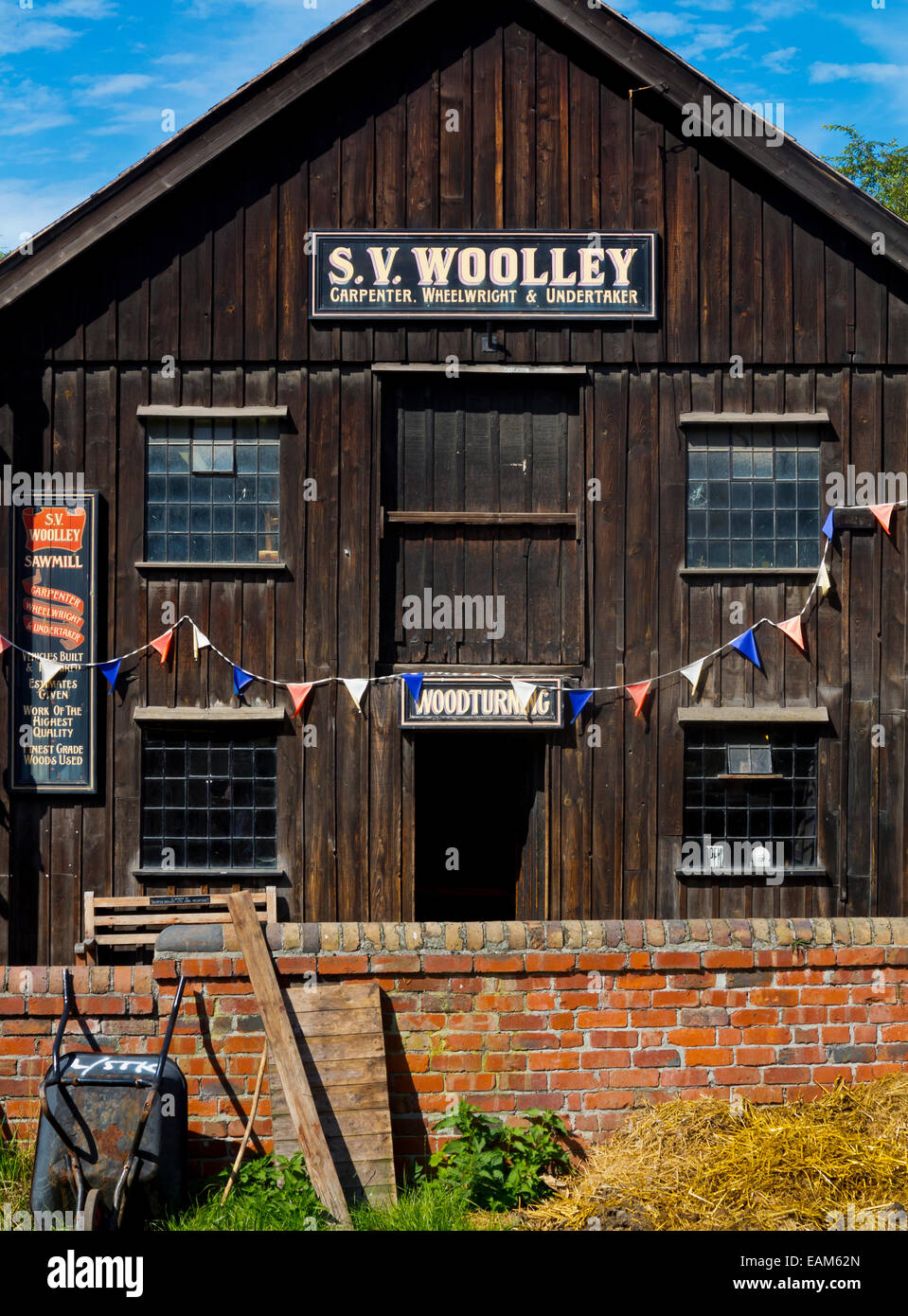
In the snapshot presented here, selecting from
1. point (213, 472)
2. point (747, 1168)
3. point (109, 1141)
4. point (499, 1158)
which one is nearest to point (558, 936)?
point (499, 1158)

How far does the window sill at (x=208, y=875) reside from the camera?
10.1 m

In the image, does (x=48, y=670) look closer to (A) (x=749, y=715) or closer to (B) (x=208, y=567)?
(B) (x=208, y=567)

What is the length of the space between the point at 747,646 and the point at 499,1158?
570cm

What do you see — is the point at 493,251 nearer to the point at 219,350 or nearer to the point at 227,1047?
the point at 219,350

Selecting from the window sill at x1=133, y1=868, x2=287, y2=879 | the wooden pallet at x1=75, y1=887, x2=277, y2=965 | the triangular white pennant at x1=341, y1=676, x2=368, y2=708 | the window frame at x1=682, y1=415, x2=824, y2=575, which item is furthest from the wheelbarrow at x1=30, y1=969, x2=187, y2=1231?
the window frame at x1=682, y1=415, x2=824, y2=575

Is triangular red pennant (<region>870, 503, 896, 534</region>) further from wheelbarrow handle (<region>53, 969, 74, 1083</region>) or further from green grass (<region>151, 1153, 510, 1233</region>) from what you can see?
wheelbarrow handle (<region>53, 969, 74, 1083</region>)

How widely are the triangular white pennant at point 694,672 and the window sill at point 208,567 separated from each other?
150 inches

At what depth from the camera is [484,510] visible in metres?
10.4

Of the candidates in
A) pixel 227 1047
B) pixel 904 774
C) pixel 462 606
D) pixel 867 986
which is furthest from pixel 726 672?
pixel 227 1047

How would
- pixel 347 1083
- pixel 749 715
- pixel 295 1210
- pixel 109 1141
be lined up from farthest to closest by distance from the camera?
pixel 749 715 → pixel 347 1083 → pixel 295 1210 → pixel 109 1141

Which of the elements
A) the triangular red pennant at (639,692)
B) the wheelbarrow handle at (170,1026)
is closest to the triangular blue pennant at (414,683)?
the triangular red pennant at (639,692)

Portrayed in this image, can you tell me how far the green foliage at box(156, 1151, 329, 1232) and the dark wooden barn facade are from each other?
164 inches

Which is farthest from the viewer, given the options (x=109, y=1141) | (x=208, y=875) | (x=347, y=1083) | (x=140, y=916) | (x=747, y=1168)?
(x=208, y=875)

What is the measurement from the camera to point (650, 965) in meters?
6.41
